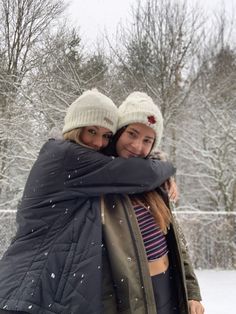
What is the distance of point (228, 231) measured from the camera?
8.61m

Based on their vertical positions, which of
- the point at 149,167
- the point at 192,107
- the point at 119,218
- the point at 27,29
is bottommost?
the point at 119,218

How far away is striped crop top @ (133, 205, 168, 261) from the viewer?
1.55m

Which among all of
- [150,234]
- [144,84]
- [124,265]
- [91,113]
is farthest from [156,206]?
[144,84]

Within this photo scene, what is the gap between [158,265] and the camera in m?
1.57

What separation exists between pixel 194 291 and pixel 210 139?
37.6ft

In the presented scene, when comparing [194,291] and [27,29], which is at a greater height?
[27,29]

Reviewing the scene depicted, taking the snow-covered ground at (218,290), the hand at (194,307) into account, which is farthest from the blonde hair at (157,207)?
the snow-covered ground at (218,290)

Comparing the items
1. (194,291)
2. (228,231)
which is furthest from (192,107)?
(194,291)

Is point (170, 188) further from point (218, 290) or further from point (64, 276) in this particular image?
point (218, 290)

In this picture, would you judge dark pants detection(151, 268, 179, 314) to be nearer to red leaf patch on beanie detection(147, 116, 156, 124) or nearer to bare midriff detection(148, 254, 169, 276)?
bare midriff detection(148, 254, 169, 276)

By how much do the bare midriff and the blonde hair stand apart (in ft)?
0.34

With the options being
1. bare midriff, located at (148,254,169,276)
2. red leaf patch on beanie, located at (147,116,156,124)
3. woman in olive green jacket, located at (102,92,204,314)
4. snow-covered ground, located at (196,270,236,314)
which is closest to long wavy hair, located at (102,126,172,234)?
woman in olive green jacket, located at (102,92,204,314)

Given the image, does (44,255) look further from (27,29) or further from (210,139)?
(27,29)

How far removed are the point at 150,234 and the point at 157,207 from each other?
115 mm
